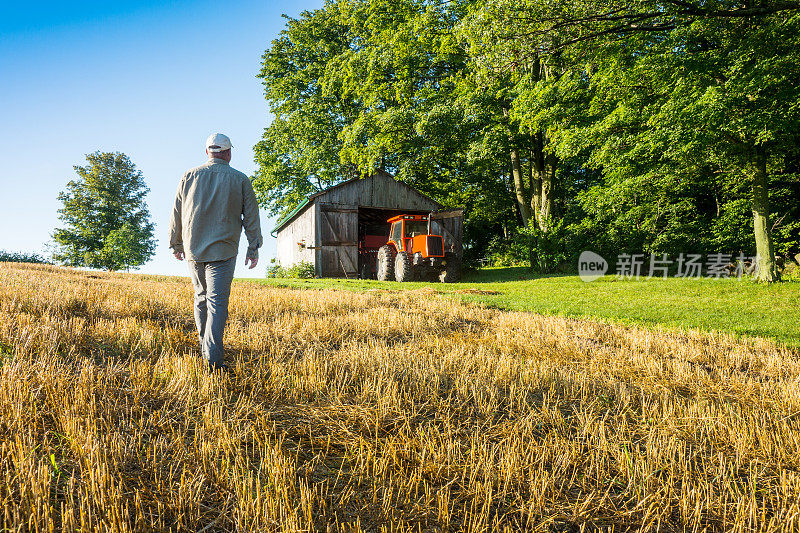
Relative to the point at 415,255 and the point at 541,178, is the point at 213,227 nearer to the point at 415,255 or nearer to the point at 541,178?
the point at 415,255

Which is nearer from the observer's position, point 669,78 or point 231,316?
point 231,316

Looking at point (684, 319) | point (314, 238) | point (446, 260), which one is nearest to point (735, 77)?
point (684, 319)

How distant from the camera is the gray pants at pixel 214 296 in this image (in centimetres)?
367

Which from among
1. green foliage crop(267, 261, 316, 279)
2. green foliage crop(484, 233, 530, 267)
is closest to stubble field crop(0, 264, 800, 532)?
green foliage crop(267, 261, 316, 279)

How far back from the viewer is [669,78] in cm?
1251

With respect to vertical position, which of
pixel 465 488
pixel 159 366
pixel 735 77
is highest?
pixel 735 77

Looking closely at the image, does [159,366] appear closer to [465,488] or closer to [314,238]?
[465,488]

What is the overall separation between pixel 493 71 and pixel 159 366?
11237 mm

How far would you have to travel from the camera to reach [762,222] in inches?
538

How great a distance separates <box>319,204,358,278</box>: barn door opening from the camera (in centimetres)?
1928

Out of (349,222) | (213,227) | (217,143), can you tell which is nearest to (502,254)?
(349,222)

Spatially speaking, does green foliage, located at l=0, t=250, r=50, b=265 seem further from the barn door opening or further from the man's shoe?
the man's shoe

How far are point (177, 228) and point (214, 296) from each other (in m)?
0.88

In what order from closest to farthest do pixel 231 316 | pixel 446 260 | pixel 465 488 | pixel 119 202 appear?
1. pixel 465 488
2. pixel 231 316
3. pixel 446 260
4. pixel 119 202
